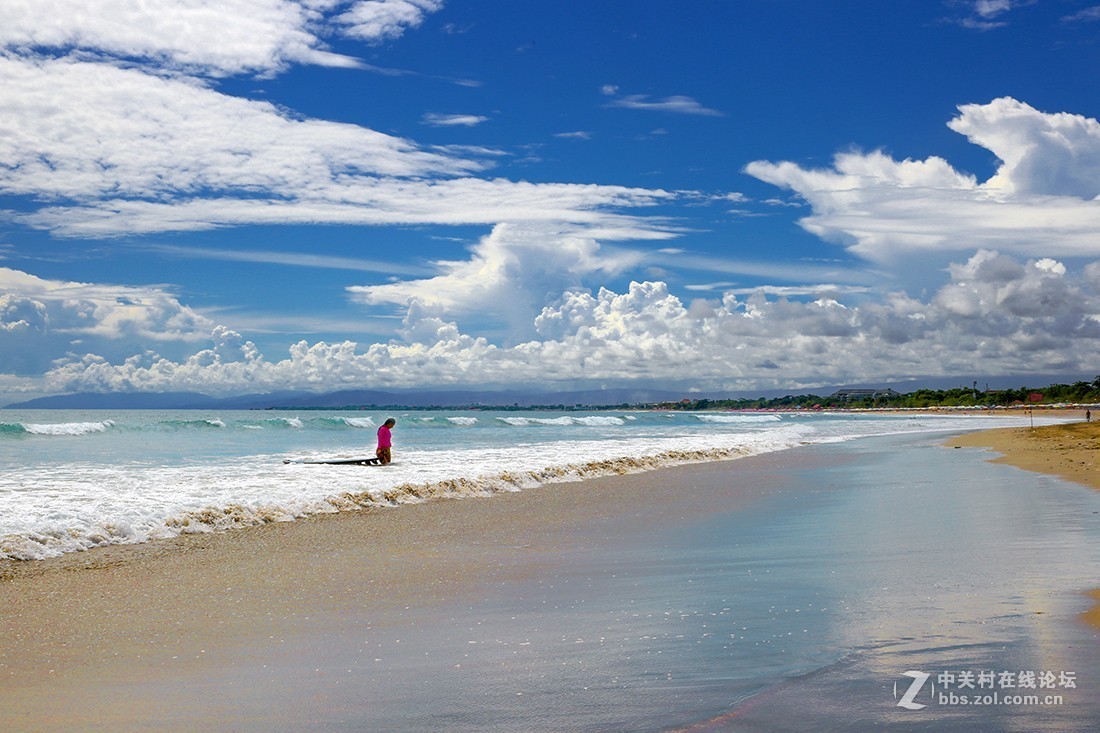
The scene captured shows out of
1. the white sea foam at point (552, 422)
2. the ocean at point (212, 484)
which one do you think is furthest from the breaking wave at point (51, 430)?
the white sea foam at point (552, 422)

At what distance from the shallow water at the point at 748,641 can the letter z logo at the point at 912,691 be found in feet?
0.09

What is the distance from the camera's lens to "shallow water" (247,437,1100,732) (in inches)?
175

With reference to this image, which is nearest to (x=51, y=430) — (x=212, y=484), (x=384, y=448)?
(x=384, y=448)

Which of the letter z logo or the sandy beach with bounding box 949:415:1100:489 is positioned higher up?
the letter z logo

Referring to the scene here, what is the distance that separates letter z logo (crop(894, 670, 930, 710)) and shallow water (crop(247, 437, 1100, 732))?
3 centimetres

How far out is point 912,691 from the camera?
462 centimetres

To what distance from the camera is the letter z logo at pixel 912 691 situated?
14.4 feet

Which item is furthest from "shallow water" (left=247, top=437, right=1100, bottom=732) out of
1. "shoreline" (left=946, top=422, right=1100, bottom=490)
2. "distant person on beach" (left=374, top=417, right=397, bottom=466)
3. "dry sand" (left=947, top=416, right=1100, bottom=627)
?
"distant person on beach" (left=374, top=417, right=397, bottom=466)

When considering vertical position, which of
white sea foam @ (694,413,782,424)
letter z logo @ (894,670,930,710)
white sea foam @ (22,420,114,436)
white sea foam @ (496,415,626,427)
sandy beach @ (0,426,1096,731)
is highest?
letter z logo @ (894,670,930,710)

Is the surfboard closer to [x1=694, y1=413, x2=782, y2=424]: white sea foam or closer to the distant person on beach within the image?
the distant person on beach

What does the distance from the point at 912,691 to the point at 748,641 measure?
53.9 inches

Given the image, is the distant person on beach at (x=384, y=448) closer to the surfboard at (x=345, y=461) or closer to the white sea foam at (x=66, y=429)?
the surfboard at (x=345, y=461)

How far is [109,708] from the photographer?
4.85m

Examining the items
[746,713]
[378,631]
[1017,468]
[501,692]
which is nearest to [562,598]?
[378,631]
